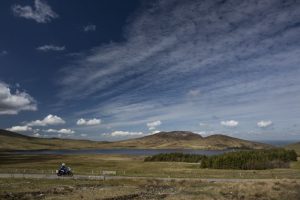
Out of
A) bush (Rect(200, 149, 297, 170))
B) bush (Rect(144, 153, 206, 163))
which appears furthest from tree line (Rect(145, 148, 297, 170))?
bush (Rect(144, 153, 206, 163))

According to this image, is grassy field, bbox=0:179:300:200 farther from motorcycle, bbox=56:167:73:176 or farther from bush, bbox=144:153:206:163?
bush, bbox=144:153:206:163

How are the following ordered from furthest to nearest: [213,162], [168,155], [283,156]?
[168,155] → [283,156] → [213,162]

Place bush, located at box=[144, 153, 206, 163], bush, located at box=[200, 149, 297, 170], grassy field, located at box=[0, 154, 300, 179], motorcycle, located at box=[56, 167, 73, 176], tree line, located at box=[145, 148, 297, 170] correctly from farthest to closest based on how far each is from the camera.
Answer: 1. bush, located at box=[144, 153, 206, 163]
2. tree line, located at box=[145, 148, 297, 170]
3. bush, located at box=[200, 149, 297, 170]
4. grassy field, located at box=[0, 154, 300, 179]
5. motorcycle, located at box=[56, 167, 73, 176]

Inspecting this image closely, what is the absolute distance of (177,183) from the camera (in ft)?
182

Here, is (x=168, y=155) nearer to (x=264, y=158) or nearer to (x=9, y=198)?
(x=264, y=158)

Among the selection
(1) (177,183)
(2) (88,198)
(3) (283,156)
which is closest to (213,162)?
(3) (283,156)

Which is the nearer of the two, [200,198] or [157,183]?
[200,198]

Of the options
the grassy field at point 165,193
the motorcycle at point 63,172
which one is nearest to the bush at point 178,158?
the motorcycle at point 63,172

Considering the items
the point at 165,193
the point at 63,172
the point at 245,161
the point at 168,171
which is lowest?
the point at 165,193

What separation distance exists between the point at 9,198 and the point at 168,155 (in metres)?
155

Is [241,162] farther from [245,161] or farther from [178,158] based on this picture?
[178,158]

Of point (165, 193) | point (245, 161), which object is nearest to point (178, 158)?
point (245, 161)

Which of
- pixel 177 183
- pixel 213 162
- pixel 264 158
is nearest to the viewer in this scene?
pixel 177 183

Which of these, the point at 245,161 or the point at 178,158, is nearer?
the point at 245,161
